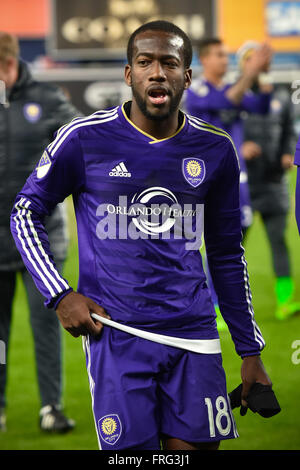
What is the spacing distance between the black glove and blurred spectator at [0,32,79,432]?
76.6 inches

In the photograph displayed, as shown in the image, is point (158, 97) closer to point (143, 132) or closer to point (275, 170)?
point (143, 132)

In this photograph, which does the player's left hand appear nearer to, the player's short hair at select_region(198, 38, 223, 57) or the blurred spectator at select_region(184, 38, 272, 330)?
the blurred spectator at select_region(184, 38, 272, 330)

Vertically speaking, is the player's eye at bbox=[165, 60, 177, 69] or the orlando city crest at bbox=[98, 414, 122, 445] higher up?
the player's eye at bbox=[165, 60, 177, 69]

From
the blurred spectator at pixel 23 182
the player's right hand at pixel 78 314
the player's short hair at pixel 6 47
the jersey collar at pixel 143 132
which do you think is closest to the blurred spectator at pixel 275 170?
the blurred spectator at pixel 23 182

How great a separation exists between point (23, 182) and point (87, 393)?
5.49ft

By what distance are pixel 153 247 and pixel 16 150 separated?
2056mm

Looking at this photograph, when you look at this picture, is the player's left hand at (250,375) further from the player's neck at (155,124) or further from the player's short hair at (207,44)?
the player's short hair at (207,44)

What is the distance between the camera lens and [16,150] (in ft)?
15.4

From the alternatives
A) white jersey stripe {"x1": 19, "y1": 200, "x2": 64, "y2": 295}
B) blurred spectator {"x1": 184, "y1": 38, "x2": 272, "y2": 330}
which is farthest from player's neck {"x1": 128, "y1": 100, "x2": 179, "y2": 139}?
blurred spectator {"x1": 184, "y1": 38, "x2": 272, "y2": 330}

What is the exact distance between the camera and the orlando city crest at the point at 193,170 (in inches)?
114

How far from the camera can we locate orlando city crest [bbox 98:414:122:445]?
2.76m

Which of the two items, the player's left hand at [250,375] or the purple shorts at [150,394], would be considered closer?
the purple shorts at [150,394]
